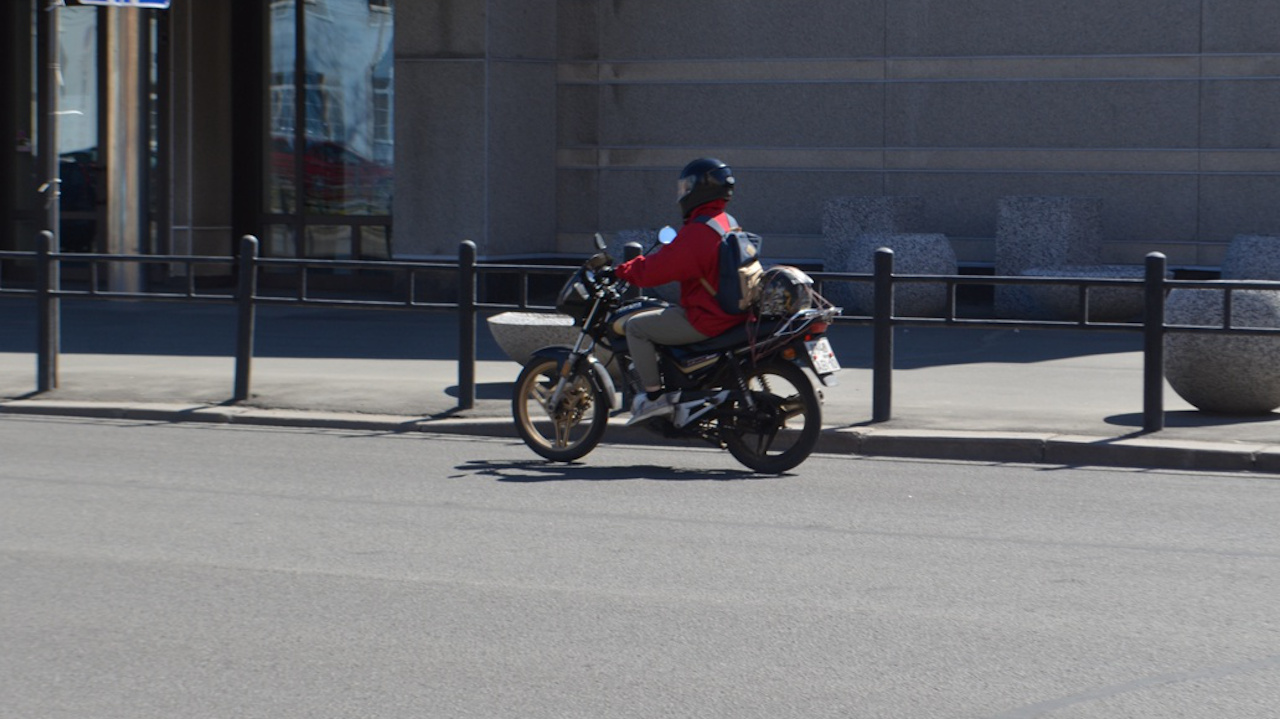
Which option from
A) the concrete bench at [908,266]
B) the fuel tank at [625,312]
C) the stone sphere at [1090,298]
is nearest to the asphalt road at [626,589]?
the fuel tank at [625,312]

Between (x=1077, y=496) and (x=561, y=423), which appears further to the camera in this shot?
(x=561, y=423)

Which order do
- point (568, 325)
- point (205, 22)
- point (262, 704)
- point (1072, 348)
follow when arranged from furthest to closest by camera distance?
point (205, 22), point (1072, 348), point (568, 325), point (262, 704)

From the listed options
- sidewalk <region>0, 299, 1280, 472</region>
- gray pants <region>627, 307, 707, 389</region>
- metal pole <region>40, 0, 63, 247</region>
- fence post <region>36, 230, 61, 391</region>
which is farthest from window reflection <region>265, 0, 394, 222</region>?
gray pants <region>627, 307, 707, 389</region>

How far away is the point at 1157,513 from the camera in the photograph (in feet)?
29.7

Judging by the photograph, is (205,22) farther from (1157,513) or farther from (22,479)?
(1157,513)

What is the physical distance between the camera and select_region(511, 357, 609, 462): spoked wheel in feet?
35.1

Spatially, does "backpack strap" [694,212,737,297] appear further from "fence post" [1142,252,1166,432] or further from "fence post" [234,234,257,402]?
"fence post" [234,234,257,402]

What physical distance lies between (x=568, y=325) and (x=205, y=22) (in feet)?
43.8

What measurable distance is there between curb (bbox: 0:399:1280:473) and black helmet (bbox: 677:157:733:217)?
138 centimetres

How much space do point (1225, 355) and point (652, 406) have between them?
383 centimetres

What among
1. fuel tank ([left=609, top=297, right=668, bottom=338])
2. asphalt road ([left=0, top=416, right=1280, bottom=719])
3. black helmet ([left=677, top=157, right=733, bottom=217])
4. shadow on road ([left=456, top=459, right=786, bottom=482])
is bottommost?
asphalt road ([left=0, top=416, right=1280, bottom=719])

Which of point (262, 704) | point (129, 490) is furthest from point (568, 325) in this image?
point (262, 704)

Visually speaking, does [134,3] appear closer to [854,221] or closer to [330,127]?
[854,221]

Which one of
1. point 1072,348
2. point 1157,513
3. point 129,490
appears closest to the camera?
point 1157,513
